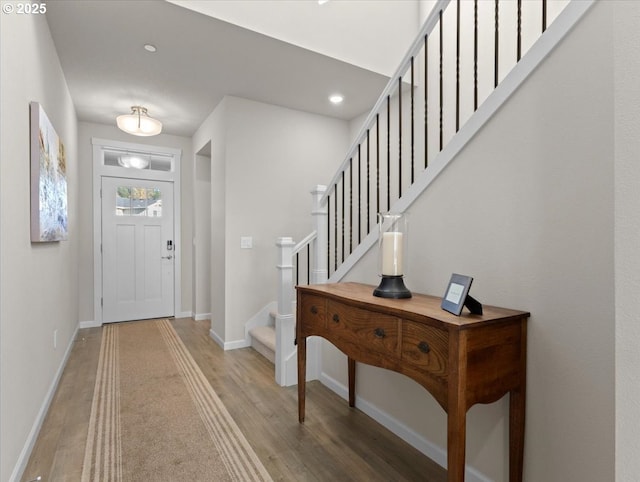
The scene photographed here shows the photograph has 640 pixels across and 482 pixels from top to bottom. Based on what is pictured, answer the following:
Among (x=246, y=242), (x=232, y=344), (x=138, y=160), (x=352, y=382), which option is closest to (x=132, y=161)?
(x=138, y=160)

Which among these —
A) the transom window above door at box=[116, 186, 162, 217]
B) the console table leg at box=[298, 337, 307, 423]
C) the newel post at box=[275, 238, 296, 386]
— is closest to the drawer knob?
the console table leg at box=[298, 337, 307, 423]

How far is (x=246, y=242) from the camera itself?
378 cm

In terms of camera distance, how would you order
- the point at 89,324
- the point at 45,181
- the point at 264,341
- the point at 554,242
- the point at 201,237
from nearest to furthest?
1. the point at 554,242
2. the point at 45,181
3. the point at 264,341
4. the point at 89,324
5. the point at 201,237

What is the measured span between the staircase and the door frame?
217 centimetres

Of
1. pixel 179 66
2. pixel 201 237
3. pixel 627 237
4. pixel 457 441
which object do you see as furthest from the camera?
pixel 201 237

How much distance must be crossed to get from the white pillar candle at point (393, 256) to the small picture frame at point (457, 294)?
37 centimetres

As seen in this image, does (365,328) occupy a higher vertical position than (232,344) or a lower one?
higher

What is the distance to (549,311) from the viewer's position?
133 cm

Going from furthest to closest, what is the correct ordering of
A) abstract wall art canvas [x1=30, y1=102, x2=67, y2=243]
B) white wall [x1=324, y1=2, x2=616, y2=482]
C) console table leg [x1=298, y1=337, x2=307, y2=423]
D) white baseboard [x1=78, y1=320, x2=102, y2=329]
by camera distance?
white baseboard [x1=78, y1=320, x2=102, y2=329], console table leg [x1=298, y1=337, x2=307, y2=423], abstract wall art canvas [x1=30, y1=102, x2=67, y2=243], white wall [x1=324, y1=2, x2=616, y2=482]

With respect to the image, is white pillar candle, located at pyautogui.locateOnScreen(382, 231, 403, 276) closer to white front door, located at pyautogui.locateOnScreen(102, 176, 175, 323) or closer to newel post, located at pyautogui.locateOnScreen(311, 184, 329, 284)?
newel post, located at pyautogui.locateOnScreen(311, 184, 329, 284)

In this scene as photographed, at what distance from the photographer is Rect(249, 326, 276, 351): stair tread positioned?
3.35 m


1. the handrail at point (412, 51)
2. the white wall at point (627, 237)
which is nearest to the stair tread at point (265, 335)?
the handrail at point (412, 51)

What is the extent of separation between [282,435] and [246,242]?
2.12 metres

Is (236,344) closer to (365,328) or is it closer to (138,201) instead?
(365,328)
